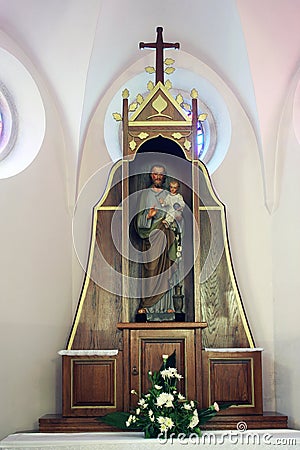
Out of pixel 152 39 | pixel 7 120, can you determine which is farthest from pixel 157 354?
pixel 152 39

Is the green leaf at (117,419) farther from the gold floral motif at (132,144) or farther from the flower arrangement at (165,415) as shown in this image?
the gold floral motif at (132,144)

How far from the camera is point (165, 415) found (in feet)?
27.2

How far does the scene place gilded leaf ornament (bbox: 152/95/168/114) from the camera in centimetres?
952

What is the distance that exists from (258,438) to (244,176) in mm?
3383

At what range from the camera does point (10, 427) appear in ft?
30.3

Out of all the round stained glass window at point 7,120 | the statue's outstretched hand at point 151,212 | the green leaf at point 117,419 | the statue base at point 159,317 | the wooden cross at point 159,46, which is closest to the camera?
the green leaf at point 117,419

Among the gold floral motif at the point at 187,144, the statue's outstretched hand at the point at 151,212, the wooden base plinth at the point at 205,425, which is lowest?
the wooden base plinth at the point at 205,425

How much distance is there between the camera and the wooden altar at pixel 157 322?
29.9ft

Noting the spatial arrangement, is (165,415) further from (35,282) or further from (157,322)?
(35,282)

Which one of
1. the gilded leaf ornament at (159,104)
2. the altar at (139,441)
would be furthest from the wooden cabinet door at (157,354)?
the gilded leaf ornament at (159,104)

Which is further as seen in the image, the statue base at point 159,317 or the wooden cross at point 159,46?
the wooden cross at point 159,46

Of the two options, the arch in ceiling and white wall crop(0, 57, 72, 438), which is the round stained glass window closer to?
the arch in ceiling

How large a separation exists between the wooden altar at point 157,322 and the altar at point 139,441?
39 cm

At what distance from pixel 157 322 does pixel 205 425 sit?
113cm
